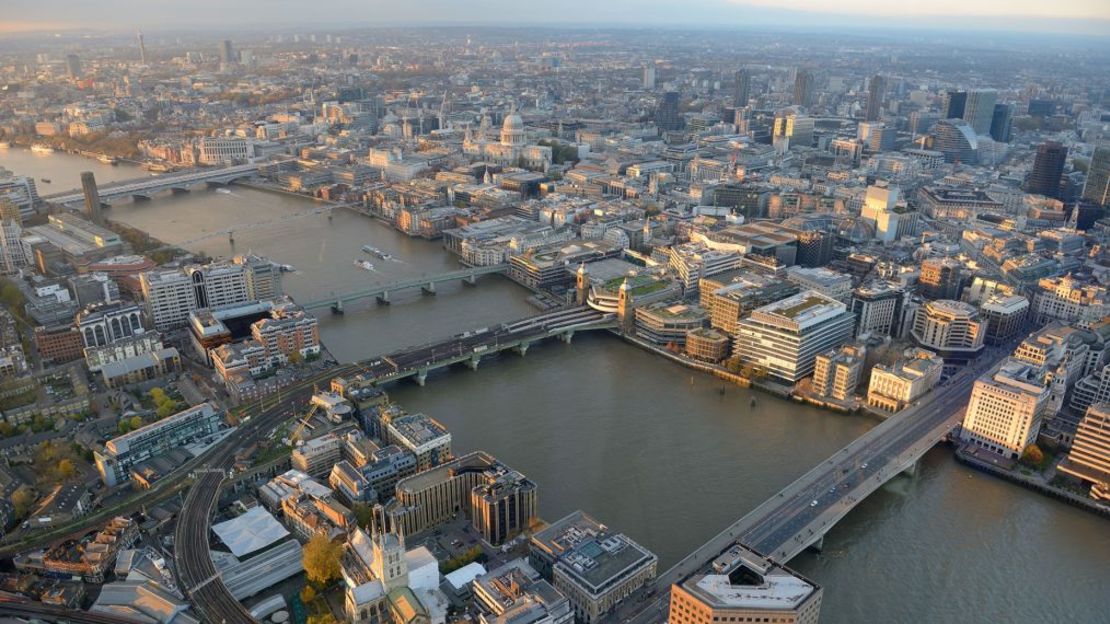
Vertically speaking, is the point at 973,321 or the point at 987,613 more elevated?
the point at 973,321

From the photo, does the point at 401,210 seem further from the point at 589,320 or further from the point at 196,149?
the point at 196,149

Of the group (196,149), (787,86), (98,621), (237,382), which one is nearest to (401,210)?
(237,382)

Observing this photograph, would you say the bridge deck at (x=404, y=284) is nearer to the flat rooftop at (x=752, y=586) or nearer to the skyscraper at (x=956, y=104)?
the flat rooftop at (x=752, y=586)

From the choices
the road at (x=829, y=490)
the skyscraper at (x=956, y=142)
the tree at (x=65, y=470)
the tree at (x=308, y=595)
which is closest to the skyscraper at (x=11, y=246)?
the tree at (x=65, y=470)

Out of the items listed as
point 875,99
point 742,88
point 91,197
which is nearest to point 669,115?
point 742,88

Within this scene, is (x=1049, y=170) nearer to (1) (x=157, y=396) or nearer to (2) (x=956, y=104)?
(2) (x=956, y=104)

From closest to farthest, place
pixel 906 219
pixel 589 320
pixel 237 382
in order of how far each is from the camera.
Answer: pixel 237 382 < pixel 589 320 < pixel 906 219
